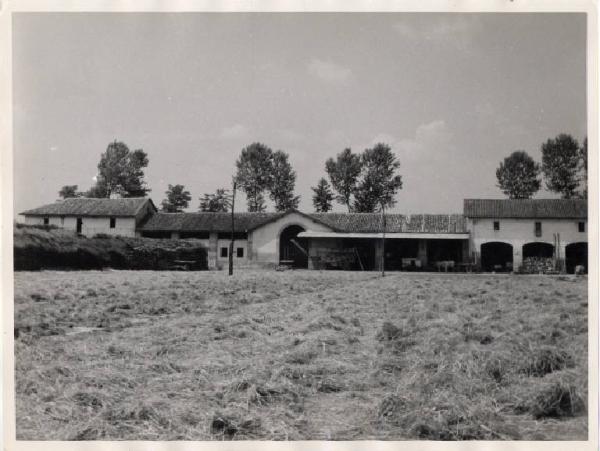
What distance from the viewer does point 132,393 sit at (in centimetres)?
394

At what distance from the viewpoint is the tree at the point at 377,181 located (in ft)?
25.1

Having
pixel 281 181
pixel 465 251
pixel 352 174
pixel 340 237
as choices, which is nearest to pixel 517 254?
pixel 465 251

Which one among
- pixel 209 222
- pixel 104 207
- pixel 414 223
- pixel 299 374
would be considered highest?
pixel 104 207

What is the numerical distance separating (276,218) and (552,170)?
17.1 meters

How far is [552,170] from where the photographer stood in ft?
19.8

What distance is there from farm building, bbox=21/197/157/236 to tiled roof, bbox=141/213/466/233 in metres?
1.36

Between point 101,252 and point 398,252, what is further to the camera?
point 398,252

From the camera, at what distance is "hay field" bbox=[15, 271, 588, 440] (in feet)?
11.8

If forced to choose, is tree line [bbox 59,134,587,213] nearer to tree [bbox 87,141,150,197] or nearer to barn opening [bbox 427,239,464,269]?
tree [bbox 87,141,150,197]

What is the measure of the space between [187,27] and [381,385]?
384 cm

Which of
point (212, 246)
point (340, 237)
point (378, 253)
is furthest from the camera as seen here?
point (212, 246)

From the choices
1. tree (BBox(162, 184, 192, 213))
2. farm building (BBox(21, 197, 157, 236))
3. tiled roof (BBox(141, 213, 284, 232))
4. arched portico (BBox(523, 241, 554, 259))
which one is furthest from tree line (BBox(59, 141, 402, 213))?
tiled roof (BBox(141, 213, 284, 232))

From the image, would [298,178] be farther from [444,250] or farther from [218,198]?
[444,250]
